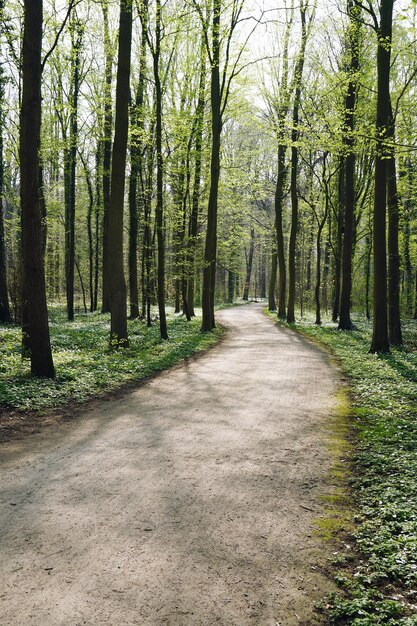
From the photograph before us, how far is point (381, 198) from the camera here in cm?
1283

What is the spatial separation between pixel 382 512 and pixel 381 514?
0.04m

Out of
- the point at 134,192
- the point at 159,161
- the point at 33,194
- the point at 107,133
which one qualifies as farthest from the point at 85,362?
the point at 107,133

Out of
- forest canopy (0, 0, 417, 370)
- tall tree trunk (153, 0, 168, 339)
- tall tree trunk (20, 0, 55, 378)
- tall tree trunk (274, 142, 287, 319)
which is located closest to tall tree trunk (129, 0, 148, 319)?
forest canopy (0, 0, 417, 370)

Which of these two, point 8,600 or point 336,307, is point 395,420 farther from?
point 336,307

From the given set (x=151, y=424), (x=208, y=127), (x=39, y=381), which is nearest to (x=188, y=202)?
(x=208, y=127)

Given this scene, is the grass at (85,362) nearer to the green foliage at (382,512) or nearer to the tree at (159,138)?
the tree at (159,138)

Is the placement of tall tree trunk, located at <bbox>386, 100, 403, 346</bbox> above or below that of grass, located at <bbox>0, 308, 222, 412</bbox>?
above

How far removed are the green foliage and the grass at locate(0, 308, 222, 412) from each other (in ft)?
16.4

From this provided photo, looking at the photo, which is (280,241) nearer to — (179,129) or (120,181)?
(179,129)

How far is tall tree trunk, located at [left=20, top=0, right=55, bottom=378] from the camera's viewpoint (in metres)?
8.71

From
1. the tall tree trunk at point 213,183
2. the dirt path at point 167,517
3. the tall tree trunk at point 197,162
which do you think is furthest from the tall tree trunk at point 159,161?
the dirt path at point 167,517

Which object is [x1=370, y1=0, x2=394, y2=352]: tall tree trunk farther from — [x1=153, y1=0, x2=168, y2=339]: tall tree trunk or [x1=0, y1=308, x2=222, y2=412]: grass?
[x1=153, y1=0, x2=168, y2=339]: tall tree trunk

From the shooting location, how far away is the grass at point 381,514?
10.2 ft

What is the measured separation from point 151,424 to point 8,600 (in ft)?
12.9
